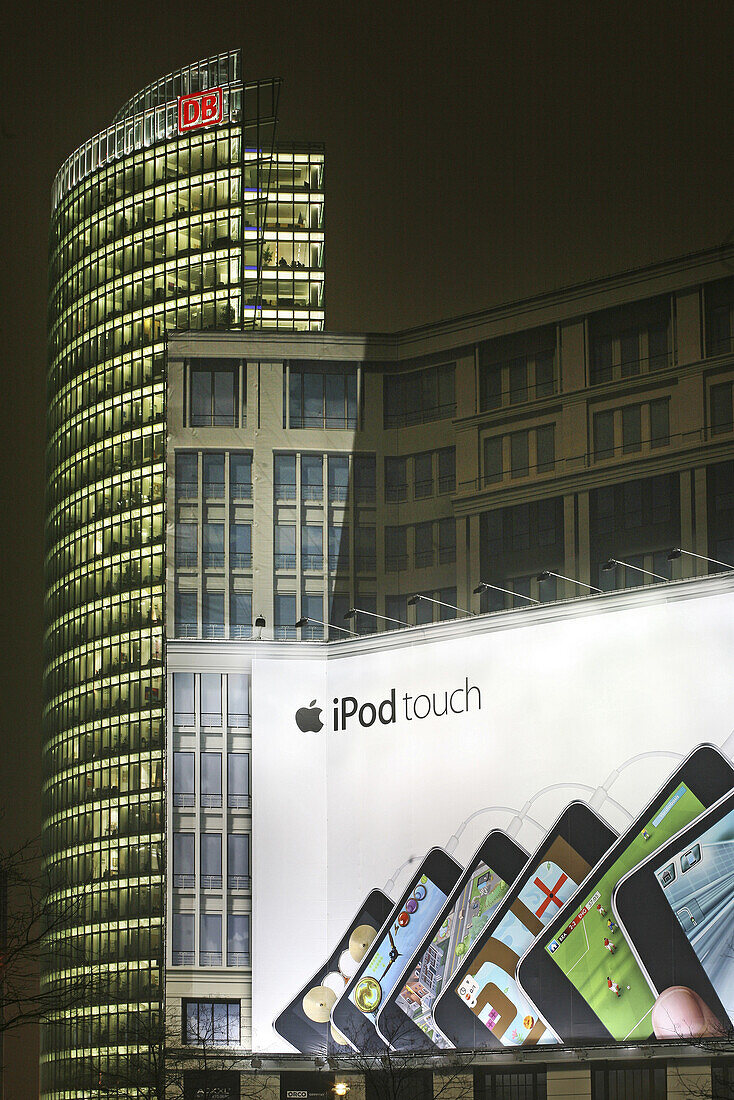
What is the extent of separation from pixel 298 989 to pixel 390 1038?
455 centimetres

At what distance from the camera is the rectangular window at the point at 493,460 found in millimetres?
68000

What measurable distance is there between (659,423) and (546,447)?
5399 mm

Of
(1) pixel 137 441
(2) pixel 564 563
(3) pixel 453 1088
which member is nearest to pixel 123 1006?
(1) pixel 137 441

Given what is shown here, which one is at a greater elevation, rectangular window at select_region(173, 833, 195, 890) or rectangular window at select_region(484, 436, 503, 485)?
rectangular window at select_region(484, 436, 503, 485)

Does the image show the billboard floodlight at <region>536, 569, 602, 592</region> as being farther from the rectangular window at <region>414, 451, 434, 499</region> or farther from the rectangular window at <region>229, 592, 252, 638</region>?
the rectangular window at <region>229, 592, 252, 638</region>

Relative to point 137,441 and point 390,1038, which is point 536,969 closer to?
point 390,1038

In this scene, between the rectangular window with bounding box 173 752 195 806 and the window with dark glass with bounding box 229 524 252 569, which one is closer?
the rectangular window with bounding box 173 752 195 806

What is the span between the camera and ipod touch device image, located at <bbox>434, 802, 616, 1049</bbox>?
59.2 metres

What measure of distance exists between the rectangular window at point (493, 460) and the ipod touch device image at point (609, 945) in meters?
16.9

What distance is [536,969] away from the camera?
196 feet

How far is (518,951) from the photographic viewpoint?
6025 centimetres

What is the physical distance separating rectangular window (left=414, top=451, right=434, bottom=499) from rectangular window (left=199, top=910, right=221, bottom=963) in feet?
71.2

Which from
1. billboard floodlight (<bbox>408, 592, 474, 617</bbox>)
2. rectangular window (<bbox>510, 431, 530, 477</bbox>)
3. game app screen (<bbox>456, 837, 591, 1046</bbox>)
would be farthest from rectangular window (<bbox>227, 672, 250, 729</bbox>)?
rectangular window (<bbox>510, 431, 530, 477</bbox>)

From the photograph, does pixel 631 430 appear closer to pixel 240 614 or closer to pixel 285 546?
pixel 285 546
